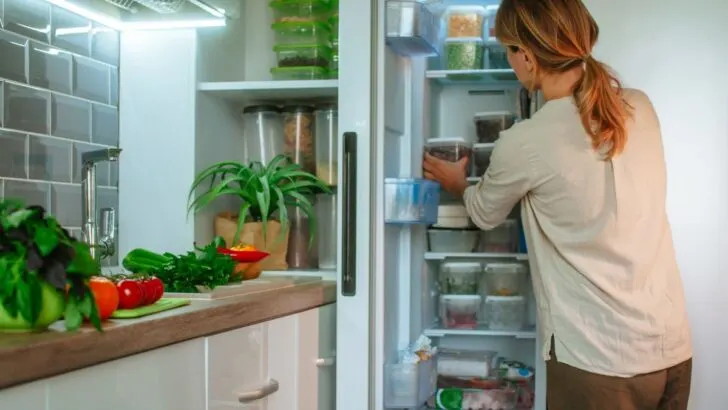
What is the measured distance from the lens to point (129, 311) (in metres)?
1.54

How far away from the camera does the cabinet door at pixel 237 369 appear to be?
1.75 m

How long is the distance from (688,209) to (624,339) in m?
0.47

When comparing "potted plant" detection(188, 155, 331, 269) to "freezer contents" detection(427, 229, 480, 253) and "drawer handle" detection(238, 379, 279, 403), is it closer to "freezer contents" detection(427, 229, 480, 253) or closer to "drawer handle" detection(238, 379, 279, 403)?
"freezer contents" detection(427, 229, 480, 253)

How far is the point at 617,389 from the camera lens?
2070 millimetres

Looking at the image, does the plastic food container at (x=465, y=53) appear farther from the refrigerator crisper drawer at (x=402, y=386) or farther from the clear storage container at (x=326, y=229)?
the refrigerator crisper drawer at (x=402, y=386)

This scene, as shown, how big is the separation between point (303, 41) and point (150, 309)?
140cm

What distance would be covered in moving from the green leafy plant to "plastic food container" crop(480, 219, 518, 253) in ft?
1.66

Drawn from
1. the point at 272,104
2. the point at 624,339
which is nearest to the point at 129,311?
the point at 624,339

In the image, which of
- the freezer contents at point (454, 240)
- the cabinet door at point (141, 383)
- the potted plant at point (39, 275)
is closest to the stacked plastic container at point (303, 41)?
the freezer contents at point (454, 240)

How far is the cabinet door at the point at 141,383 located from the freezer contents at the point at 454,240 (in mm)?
1283

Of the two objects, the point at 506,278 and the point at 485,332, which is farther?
the point at 506,278

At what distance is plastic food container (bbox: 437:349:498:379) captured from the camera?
280 cm

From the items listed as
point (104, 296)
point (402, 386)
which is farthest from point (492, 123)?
point (104, 296)

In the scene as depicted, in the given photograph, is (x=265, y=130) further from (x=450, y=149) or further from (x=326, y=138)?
(x=450, y=149)
